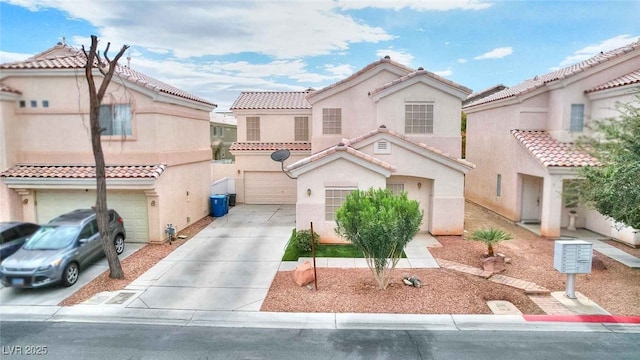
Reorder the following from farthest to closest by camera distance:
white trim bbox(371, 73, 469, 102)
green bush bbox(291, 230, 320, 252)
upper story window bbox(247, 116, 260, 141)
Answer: upper story window bbox(247, 116, 260, 141)
white trim bbox(371, 73, 469, 102)
green bush bbox(291, 230, 320, 252)

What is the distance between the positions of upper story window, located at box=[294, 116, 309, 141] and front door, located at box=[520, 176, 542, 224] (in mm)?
12599

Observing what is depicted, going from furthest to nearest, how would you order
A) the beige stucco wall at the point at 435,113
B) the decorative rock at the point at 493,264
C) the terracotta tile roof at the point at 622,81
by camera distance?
the beige stucco wall at the point at 435,113 < the terracotta tile roof at the point at 622,81 < the decorative rock at the point at 493,264

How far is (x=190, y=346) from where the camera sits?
25.0 ft

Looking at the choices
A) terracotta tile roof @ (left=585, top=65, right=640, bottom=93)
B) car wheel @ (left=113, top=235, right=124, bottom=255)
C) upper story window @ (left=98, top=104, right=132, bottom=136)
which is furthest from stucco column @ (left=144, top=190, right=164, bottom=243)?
terracotta tile roof @ (left=585, top=65, right=640, bottom=93)

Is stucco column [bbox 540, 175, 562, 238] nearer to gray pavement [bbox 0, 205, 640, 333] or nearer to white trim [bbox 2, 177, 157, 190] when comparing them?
gray pavement [bbox 0, 205, 640, 333]

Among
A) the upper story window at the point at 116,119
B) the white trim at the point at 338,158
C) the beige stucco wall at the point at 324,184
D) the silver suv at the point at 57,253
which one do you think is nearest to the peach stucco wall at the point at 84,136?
the upper story window at the point at 116,119

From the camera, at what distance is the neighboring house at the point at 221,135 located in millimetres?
35406

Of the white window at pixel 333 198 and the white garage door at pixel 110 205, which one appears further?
the white window at pixel 333 198

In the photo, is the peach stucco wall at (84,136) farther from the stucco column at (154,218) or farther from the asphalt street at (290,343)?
the asphalt street at (290,343)

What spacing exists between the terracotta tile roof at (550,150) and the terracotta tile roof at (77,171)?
15.2 meters

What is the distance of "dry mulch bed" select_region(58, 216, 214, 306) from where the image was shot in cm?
1010

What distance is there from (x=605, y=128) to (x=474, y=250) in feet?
18.4

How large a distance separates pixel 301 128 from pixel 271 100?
308cm

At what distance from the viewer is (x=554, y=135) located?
16594mm
